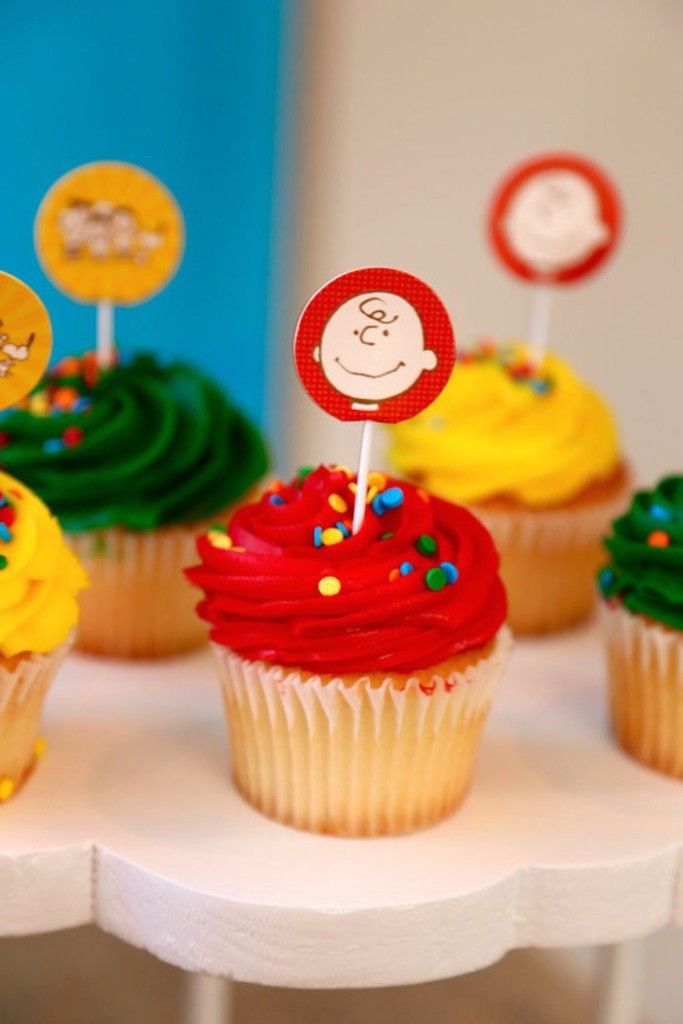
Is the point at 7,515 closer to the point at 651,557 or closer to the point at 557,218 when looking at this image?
the point at 651,557

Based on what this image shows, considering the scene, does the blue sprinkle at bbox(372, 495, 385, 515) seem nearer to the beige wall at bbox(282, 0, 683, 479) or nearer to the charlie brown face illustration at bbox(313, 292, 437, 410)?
the charlie brown face illustration at bbox(313, 292, 437, 410)

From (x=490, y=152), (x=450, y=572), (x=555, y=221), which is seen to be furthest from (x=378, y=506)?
(x=490, y=152)

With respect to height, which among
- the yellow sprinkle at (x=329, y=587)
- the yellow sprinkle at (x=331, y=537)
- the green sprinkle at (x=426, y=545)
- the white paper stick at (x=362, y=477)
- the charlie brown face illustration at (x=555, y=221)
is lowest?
the yellow sprinkle at (x=329, y=587)

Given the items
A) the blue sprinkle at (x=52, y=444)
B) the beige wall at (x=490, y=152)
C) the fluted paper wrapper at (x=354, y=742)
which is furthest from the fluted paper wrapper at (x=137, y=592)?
the beige wall at (x=490, y=152)

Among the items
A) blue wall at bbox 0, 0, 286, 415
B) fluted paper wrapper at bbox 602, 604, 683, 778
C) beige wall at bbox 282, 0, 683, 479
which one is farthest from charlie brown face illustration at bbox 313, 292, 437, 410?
blue wall at bbox 0, 0, 286, 415

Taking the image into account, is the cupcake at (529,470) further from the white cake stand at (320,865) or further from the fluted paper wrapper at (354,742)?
the fluted paper wrapper at (354,742)

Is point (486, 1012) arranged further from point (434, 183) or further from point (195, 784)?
point (434, 183)
